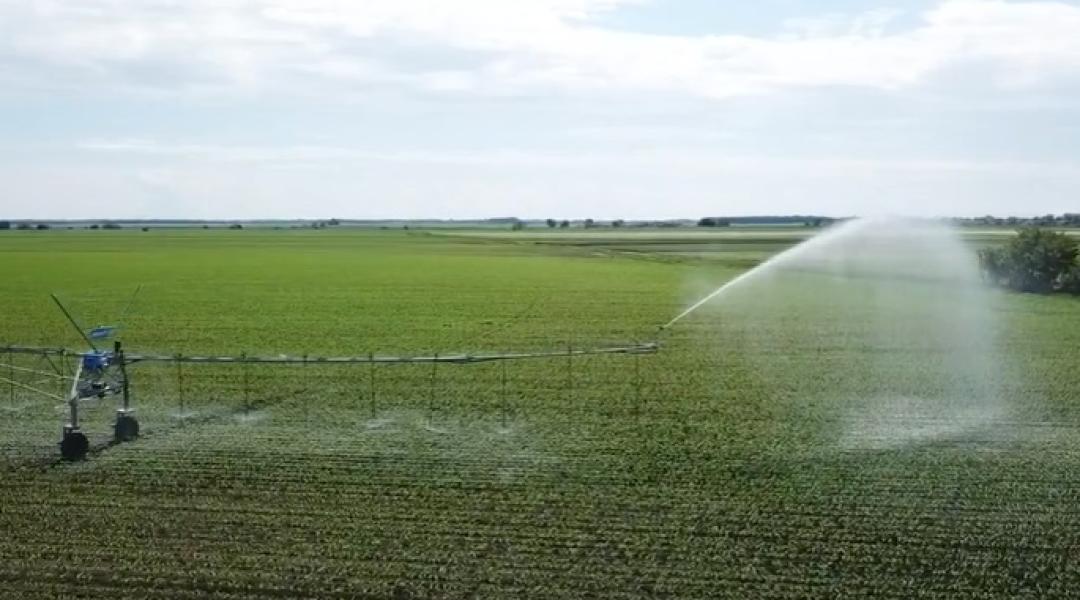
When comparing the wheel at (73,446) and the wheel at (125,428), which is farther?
the wheel at (125,428)

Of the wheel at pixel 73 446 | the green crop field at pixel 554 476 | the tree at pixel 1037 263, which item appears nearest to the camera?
the green crop field at pixel 554 476

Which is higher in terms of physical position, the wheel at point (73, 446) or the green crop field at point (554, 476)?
the wheel at point (73, 446)

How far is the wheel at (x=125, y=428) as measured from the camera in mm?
21453

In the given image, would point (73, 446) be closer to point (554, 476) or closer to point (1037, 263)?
point (554, 476)

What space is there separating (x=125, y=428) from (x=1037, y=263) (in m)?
54.8

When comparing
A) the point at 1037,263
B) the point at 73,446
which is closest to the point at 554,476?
the point at 73,446

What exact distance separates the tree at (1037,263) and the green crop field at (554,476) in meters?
25.0

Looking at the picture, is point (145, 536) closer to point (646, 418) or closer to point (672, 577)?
point (672, 577)

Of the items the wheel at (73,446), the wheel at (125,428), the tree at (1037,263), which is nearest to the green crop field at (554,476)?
the wheel at (73,446)

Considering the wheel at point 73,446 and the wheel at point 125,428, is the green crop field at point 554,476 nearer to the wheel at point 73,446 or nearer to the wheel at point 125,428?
the wheel at point 73,446

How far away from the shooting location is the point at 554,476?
1880cm

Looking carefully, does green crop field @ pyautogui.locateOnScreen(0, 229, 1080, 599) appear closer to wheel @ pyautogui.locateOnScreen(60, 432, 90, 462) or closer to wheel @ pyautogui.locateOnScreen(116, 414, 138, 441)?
wheel @ pyautogui.locateOnScreen(60, 432, 90, 462)

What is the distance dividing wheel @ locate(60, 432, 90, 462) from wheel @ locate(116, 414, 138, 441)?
1427mm

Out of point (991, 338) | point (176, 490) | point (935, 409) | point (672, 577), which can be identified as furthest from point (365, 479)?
point (991, 338)
